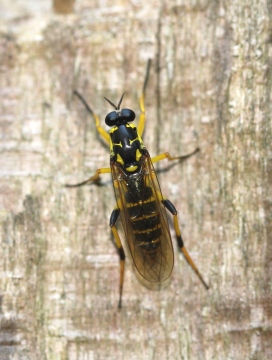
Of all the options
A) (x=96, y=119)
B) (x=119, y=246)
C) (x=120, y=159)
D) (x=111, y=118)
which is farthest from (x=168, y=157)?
(x=119, y=246)

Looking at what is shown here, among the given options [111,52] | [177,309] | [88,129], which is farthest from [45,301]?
[111,52]

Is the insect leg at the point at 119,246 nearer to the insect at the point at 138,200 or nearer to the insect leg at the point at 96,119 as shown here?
the insect at the point at 138,200

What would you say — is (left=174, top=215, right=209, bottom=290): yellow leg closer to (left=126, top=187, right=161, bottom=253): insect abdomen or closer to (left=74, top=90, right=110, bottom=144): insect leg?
(left=126, top=187, right=161, bottom=253): insect abdomen

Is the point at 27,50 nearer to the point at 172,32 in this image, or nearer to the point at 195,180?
the point at 172,32

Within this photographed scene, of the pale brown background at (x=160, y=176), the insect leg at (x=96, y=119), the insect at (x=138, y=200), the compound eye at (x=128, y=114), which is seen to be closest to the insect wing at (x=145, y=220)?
the insect at (x=138, y=200)

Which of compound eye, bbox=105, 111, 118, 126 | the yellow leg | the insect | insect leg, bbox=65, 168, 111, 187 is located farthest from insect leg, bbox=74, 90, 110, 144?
the yellow leg

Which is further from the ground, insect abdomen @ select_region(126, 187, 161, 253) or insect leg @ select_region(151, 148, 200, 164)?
insect leg @ select_region(151, 148, 200, 164)
